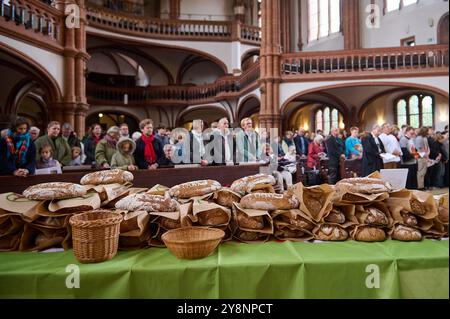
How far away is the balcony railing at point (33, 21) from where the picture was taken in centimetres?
862

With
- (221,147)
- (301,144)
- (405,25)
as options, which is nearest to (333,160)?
(301,144)

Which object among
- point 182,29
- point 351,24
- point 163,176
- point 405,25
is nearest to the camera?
point 163,176

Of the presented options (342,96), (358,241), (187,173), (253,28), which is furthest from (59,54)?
A: (253,28)

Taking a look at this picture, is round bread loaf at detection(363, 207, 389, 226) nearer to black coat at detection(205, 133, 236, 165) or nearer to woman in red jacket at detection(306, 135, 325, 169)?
black coat at detection(205, 133, 236, 165)

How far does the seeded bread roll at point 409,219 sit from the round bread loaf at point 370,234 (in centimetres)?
17

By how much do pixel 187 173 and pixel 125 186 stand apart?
7.97 ft

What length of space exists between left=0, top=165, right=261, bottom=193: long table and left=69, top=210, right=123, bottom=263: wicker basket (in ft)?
8.60

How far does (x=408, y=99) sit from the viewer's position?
54.5ft

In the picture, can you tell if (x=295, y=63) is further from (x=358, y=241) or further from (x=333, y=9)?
(x=358, y=241)

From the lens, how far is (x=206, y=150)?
639cm

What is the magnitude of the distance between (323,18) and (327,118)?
617 centimetres

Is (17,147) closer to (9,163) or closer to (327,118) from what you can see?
(9,163)

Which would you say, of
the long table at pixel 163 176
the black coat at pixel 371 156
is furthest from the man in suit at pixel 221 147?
the black coat at pixel 371 156

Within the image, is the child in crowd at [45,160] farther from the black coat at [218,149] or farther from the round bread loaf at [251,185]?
the round bread loaf at [251,185]
